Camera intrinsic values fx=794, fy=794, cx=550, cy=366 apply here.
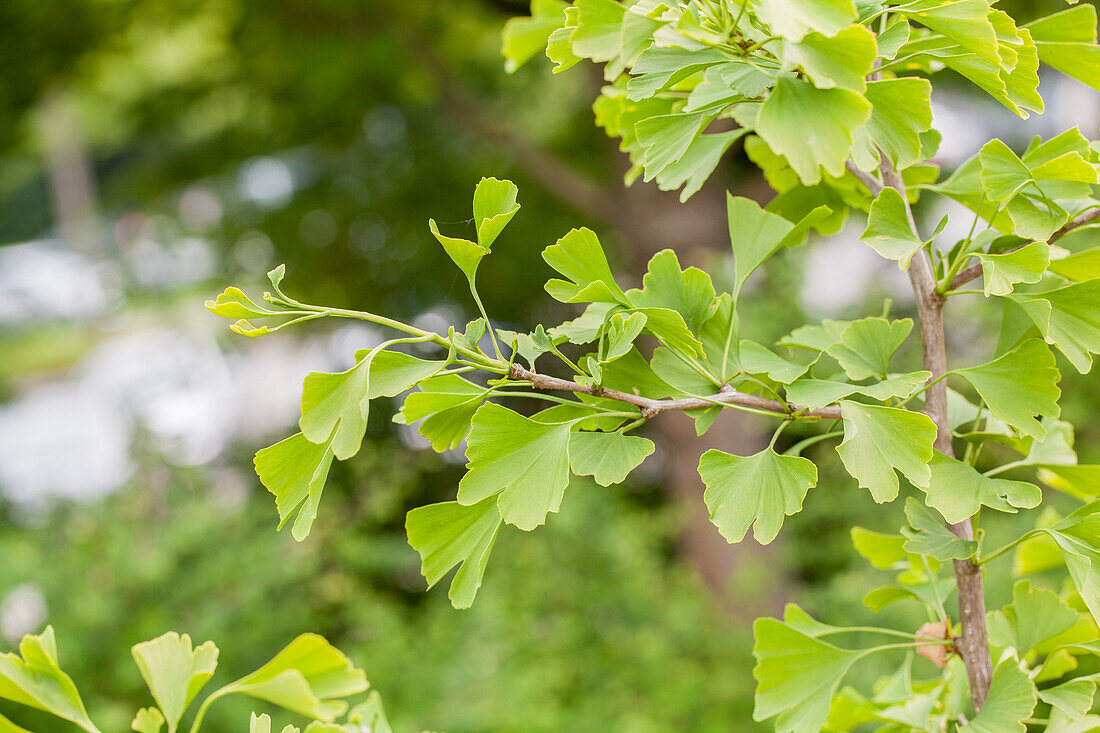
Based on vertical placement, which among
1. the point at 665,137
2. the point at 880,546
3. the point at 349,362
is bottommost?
the point at 349,362

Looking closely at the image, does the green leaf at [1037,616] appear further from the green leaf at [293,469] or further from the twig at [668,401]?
the green leaf at [293,469]

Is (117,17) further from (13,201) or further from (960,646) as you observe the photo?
(13,201)

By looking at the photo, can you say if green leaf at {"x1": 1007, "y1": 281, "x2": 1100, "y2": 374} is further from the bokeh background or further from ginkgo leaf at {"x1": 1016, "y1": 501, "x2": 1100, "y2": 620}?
the bokeh background

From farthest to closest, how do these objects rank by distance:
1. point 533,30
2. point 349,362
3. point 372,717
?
point 349,362 < point 533,30 < point 372,717

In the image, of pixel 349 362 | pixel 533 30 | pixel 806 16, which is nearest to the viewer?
pixel 806 16

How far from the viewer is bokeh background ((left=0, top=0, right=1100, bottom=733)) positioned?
4.21 feet

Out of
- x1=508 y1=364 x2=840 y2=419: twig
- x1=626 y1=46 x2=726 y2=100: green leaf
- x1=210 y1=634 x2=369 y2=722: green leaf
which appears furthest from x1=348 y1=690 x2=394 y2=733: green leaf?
x1=626 y1=46 x2=726 y2=100: green leaf

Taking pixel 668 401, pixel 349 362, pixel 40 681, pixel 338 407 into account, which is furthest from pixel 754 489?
pixel 349 362

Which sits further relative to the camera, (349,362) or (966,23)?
(349,362)

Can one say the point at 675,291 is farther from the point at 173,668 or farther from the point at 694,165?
the point at 173,668

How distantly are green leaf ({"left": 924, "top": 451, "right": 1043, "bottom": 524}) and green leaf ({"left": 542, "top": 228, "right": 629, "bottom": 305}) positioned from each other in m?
0.13

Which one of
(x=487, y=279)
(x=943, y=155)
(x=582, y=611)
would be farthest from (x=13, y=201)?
(x=943, y=155)

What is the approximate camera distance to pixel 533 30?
0.43 meters

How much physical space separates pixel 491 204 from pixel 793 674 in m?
0.23
